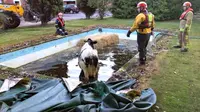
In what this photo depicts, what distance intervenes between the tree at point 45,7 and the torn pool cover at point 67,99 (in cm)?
1051

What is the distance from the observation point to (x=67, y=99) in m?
4.09

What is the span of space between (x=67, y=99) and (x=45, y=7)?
37.8ft

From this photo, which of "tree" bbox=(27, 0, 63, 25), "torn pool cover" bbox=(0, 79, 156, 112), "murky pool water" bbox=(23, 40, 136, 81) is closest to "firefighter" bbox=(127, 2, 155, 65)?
"murky pool water" bbox=(23, 40, 136, 81)

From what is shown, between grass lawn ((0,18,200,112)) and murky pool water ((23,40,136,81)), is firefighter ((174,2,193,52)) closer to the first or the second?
grass lawn ((0,18,200,112))

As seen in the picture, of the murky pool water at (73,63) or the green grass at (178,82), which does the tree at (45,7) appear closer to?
the murky pool water at (73,63)

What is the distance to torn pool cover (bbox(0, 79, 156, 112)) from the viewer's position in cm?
374

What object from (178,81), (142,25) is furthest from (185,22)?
(178,81)

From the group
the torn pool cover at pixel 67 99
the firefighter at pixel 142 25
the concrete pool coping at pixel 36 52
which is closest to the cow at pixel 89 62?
the torn pool cover at pixel 67 99

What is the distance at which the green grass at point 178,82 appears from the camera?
14.1 ft

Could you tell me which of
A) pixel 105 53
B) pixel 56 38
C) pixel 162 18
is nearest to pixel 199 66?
pixel 105 53

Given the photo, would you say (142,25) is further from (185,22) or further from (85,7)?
(85,7)

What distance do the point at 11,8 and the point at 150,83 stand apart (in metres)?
10.7

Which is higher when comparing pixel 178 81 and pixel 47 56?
pixel 47 56

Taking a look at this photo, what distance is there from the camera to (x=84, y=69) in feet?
19.1
